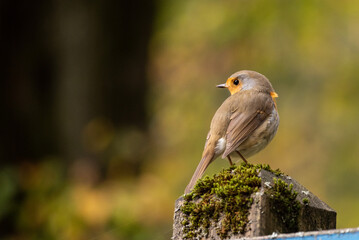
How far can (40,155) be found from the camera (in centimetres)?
655

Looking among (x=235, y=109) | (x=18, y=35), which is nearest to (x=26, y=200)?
(x=18, y=35)

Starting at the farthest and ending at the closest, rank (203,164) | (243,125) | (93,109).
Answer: (93,109) < (243,125) < (203,164)

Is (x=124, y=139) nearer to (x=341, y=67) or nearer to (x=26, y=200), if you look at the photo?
(x=26, y=200)

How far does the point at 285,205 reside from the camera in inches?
82.6

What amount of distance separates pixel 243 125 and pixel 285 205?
161cm

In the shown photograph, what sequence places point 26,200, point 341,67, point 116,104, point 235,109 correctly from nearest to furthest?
point 235,109 → point 26,200 → point 116,104 → point 341,67

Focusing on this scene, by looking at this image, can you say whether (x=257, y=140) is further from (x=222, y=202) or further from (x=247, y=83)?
(x=222, y=202)

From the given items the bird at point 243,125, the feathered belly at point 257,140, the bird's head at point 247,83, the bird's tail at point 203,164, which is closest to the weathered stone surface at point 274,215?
the bird's tail at point 203,164

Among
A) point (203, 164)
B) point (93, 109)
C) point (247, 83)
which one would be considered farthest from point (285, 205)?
point (93, 109)

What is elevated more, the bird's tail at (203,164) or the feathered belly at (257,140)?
the feathered belly at (257,140)

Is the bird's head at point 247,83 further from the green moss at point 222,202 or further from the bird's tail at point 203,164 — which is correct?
the green moss at point 222,202

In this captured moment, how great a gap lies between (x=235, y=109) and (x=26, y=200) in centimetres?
283

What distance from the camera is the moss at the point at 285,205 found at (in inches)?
81.8

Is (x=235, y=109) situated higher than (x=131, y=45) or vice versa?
(x=131, y=45)
